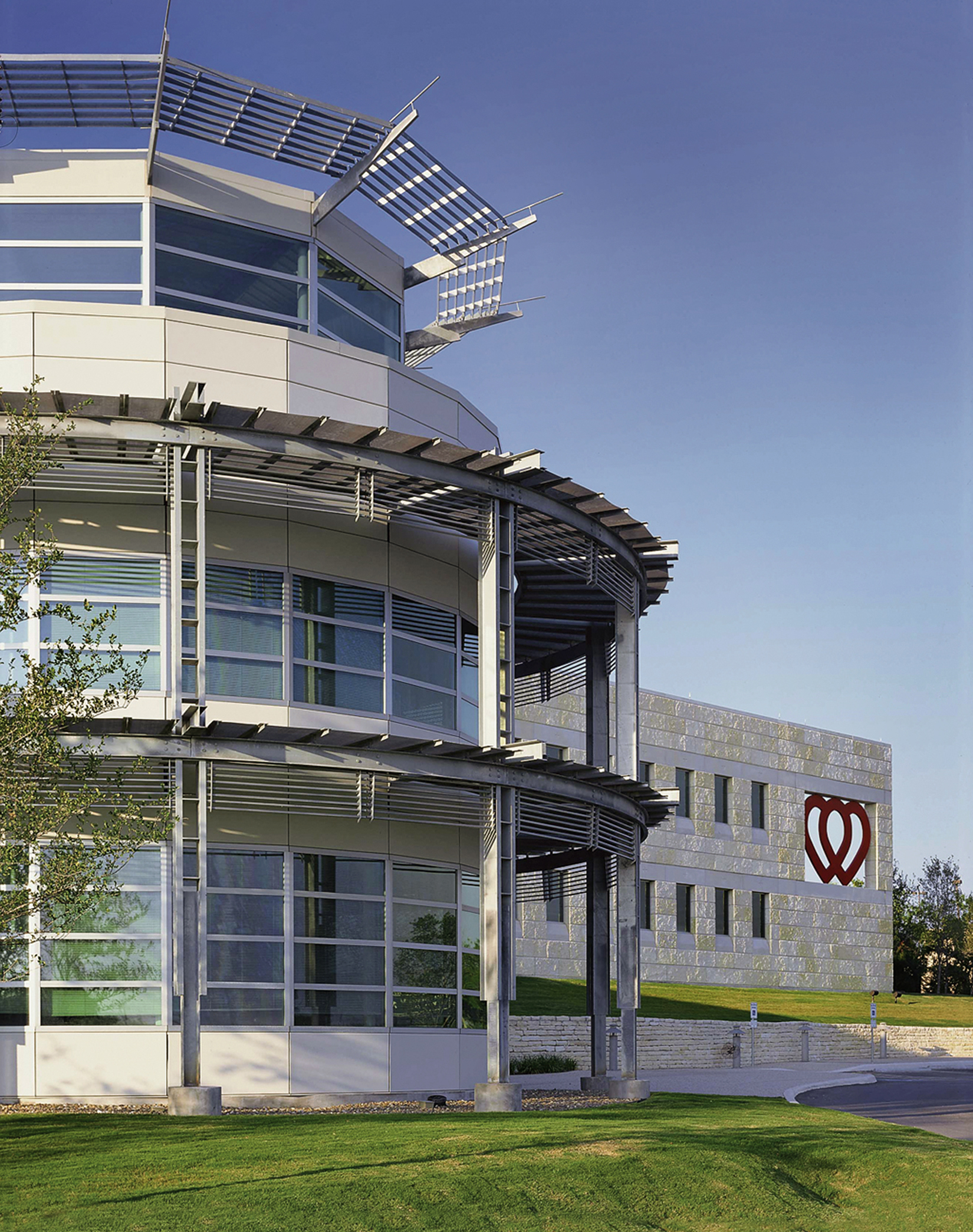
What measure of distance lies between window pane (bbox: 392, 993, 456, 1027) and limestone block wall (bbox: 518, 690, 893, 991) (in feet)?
78.1

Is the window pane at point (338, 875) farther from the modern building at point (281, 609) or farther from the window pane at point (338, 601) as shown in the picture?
the window pane at point (338, 601)

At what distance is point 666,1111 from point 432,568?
803 cm

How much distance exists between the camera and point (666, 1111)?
18375 millimetres

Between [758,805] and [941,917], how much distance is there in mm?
21134

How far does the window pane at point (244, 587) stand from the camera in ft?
63.8

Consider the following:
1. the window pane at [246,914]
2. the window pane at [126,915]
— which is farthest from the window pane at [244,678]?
the window pane at [126,915]

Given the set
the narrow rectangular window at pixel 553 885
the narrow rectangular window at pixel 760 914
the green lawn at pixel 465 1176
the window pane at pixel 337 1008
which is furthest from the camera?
the narrow rectangular window at pixel 760 914

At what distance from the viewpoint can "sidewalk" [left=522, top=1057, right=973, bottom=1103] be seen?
26562mm

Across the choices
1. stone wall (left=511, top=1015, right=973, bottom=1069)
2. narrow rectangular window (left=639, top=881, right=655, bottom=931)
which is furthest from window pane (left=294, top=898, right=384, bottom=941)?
narrow rectangular window (left=639, top=881, right=655, bottom=931)

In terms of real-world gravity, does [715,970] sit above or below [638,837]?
below

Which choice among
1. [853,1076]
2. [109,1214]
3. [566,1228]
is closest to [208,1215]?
[109,1214]

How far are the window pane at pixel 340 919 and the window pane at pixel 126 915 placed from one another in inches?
70.7

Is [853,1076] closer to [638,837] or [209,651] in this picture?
[638,837]

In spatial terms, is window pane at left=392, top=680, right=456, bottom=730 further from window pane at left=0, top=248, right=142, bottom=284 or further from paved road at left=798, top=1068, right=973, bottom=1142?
paved road at left=798, top=1068, right=973, bottom=1142
